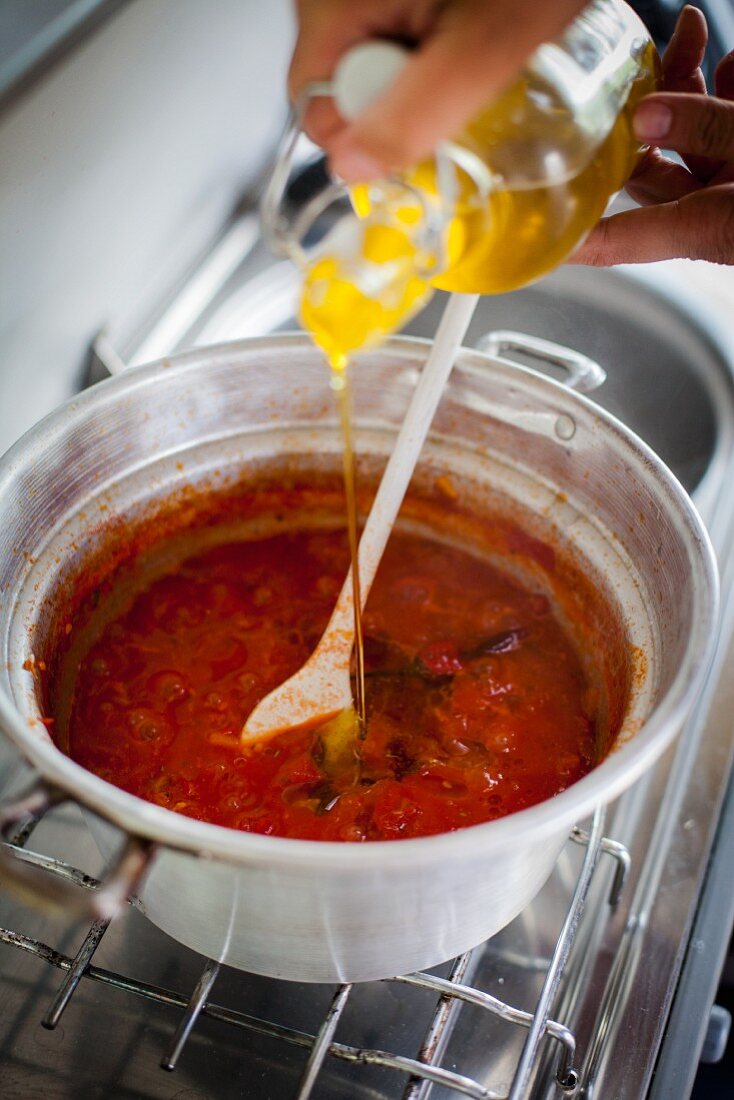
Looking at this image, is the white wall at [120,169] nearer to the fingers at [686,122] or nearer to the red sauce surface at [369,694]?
the red sauce surface at [369,694]

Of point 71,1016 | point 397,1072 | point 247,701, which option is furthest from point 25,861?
point 397,1072

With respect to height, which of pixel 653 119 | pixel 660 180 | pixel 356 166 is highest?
pixel 660 180

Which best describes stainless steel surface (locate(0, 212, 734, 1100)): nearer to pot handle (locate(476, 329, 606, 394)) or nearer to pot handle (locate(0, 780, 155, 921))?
pot handle (locate(476, 329, 606, 394))

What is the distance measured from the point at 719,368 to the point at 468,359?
0.55 metres

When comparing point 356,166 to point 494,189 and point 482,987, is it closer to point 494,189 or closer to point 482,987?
point 494,189

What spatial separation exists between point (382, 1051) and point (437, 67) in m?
0.81

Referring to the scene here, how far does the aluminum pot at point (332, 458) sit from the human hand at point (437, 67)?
16.2 inches

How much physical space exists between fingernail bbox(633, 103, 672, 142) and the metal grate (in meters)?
0.66

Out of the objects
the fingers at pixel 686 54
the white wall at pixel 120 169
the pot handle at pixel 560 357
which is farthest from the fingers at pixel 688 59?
the white wall at pixel 120 169

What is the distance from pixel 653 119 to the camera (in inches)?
31.9

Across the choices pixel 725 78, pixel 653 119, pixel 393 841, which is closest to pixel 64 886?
pixel 393 841

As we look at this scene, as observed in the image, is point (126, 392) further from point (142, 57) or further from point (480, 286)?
point (142, 57)

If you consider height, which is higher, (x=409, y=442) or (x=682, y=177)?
(x=682, y=177)

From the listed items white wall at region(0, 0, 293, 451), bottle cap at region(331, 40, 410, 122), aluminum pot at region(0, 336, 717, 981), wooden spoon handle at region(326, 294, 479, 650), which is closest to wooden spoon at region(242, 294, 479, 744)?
wooden spoon handle at region(326, 294, 479, 650)
